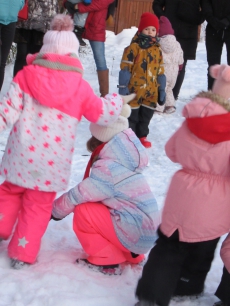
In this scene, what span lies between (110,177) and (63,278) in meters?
0.65

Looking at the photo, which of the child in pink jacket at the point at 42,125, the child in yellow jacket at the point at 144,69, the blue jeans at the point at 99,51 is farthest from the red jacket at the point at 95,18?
the child in pink jacket at the point at 42,125

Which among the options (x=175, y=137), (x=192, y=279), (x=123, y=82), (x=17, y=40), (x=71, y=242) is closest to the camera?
(x=175, y=137)

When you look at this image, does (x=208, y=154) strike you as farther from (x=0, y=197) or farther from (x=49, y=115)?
(x=0, y=197)

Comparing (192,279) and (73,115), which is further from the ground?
(73,115)

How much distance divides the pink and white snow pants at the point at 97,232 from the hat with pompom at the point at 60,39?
94 centimetres

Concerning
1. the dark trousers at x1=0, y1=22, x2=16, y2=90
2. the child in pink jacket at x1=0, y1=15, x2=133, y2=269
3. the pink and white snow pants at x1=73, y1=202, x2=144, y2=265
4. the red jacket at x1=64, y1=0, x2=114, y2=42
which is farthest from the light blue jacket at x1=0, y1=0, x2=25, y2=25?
the pink and white snow pants at x1=73, y1=202, x2=144, y2=265

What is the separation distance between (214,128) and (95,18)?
Result: 464cm

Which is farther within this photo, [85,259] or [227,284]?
[85,259]

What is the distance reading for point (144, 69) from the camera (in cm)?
568

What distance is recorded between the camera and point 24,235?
10.3 feet

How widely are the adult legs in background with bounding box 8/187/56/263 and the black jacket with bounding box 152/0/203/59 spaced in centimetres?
434

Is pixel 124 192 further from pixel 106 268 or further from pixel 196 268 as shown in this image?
pixel 196 268

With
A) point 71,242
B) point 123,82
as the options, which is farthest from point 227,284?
point 123,82

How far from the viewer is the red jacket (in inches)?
262
